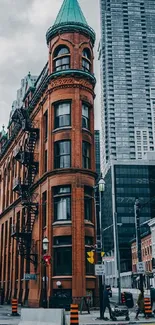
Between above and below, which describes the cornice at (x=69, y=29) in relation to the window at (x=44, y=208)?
above

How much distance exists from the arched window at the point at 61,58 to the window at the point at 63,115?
3.45 m

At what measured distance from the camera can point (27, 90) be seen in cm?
4678

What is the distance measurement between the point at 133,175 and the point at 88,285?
373ft

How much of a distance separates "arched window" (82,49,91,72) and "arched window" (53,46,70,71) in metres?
1.38

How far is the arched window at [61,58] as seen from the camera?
1449 inches

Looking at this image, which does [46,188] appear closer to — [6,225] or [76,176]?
[76,176]

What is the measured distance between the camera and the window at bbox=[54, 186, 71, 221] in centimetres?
3309

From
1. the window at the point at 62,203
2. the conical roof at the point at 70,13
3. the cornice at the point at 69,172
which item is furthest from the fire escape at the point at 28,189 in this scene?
the conical roof at the point at 70,13

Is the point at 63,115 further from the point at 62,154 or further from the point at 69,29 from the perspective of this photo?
the point at 69,29

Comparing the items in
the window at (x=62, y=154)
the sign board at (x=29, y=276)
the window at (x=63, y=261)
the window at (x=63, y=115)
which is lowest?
the sign board at (x=29, y=276)

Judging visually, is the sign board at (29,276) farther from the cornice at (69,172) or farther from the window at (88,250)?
the cornice at (69,172)

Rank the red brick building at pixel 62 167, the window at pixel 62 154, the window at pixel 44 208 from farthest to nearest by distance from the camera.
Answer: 1. the window at pixel 44 208
2. the window at pixel 62 154
3. the red brick building at pixel 62 167

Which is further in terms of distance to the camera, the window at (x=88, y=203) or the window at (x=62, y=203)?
the window at (x=88, y=203)

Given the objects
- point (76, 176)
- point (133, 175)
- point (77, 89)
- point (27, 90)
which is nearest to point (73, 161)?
point (76, 176)
